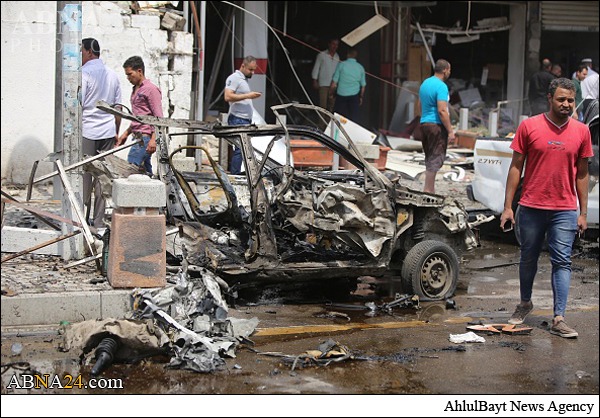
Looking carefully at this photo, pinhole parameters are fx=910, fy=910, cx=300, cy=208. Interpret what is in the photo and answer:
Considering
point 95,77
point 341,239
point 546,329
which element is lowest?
point 546,329

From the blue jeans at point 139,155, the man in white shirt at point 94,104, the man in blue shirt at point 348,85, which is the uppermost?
the man in blue shirt at point 348,85

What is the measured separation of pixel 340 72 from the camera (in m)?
18.8

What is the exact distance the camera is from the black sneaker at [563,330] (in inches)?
285

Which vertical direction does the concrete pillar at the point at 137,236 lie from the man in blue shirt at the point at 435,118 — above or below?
below

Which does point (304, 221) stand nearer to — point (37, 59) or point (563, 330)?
point (563, 330)

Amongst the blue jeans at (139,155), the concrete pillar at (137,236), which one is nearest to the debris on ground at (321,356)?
the concrete pillar at (137,236)

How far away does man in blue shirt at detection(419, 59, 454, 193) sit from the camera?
11828 millimetres

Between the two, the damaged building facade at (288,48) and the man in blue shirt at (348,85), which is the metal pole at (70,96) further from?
the man in blue shirt at (348,85)

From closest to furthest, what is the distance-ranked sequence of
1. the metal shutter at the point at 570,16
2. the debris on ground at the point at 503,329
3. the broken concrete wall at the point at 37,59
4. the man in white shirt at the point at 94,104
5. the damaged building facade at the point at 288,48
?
the debris on ground at the point at 503,329
the man in white shirt at the point at 94,104
the broken concrete wall at the point at 37,59
the damaged building facade at the point at 288,48
the metal shutter at the point at 570,16

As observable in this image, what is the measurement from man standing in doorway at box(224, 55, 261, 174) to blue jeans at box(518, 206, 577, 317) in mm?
5196

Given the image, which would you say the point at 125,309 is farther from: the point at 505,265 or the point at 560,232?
the point at 505,265

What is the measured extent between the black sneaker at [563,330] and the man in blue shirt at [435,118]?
4775 mm

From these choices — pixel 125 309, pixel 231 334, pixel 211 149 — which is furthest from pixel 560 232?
pixel 211 149

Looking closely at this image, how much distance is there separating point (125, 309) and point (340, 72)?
12591 mm
